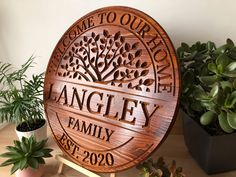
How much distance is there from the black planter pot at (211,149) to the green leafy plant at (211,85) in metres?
0.03

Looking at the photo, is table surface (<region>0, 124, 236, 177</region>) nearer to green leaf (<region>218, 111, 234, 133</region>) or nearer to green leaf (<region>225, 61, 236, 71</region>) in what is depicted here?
green leaf (<region>218, 111, 234, 133</region>)

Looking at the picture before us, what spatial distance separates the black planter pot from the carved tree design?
23 centimetres

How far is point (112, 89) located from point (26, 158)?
1.03 ft

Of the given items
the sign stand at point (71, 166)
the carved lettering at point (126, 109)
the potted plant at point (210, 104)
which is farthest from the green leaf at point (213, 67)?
the sign stand at point (71, 166)

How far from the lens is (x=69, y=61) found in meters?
0.71

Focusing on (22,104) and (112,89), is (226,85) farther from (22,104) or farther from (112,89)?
(22,104)

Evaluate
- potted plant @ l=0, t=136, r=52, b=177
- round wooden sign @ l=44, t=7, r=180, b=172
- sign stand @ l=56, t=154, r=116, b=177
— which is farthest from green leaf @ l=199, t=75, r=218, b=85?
potted plant @ l=0, t=136, r=52, b=177

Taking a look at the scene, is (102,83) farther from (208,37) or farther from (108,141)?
(208,37)

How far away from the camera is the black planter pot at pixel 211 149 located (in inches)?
24.3

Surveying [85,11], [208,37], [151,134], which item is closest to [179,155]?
[151,134]

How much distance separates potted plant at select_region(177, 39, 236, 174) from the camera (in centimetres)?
56

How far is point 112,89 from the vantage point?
24.1 inches

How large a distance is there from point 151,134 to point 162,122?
4 centimetres

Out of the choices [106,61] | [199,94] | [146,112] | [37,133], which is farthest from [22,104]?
[199,94]
